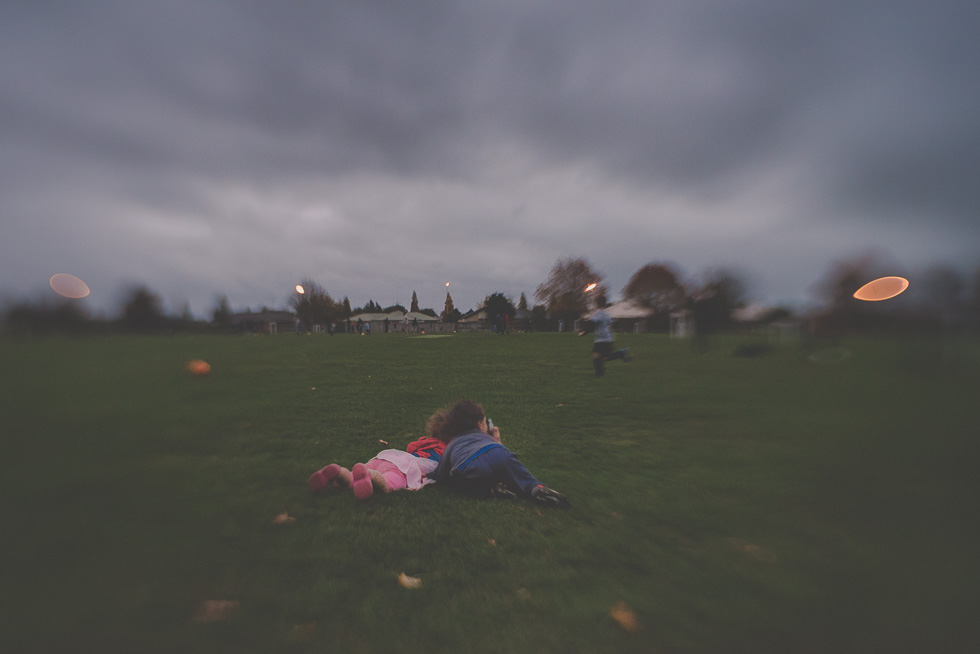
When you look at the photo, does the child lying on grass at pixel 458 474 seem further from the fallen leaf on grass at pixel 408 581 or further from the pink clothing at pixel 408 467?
the fallen leaf on grass at pixel 408 581

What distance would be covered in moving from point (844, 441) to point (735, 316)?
879cm

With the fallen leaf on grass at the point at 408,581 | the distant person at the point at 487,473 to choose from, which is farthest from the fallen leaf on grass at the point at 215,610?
the distant person at the point at 487,473

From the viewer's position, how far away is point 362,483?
10.2 ft

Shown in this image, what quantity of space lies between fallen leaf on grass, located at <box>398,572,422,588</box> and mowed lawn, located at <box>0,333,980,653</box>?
0.05 meters

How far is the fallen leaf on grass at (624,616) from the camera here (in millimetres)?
1817

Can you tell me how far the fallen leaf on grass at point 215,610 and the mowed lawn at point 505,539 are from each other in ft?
0.06

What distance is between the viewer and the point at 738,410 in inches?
271

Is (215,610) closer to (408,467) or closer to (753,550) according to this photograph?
(408,467)

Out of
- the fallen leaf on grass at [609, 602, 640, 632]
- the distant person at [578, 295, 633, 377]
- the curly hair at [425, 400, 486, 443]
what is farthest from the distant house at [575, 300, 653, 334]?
the fallen leaf on grass at [609, 602, 640, 632]

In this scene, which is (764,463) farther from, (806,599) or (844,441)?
(806,599)

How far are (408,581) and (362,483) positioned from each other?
46.4 inches

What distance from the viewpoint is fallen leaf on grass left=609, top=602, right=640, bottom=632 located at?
182 centimetres

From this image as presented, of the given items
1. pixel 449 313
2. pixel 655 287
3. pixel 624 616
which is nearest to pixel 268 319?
pixel 449 313

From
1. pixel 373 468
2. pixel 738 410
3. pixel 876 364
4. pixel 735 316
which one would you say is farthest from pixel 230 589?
pixel 876 364
